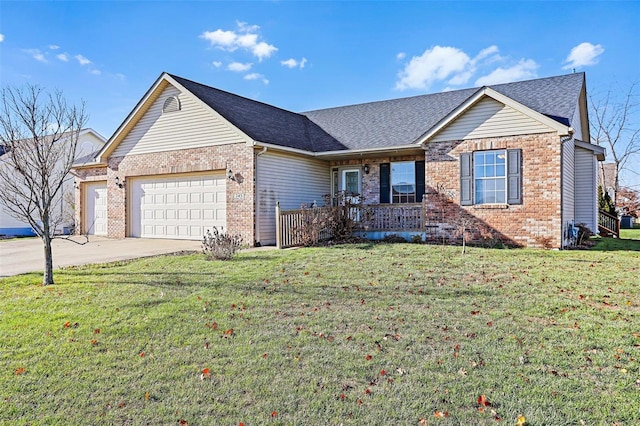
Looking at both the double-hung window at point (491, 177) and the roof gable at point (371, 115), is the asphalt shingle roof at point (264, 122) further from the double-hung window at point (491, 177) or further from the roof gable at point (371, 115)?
the double-hung window at point (491, 177)

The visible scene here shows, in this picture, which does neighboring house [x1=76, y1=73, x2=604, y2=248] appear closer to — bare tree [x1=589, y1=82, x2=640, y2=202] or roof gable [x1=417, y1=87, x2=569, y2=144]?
roof gable [x1=417, y1=87, x2=569, y2=144]

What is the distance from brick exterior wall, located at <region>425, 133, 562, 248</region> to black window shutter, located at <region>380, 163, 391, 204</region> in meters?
2.10

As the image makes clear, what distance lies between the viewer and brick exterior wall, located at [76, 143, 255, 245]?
13219 mm

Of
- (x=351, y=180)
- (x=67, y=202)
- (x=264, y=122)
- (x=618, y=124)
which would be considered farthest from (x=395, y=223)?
(x=618, y=124)

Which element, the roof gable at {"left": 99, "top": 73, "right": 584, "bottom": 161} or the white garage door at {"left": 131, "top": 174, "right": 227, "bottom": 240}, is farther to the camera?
the white garage door at {"left": 131, "top": 174, "right": 227, "bottom": 240}

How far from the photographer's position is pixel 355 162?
1593 cm

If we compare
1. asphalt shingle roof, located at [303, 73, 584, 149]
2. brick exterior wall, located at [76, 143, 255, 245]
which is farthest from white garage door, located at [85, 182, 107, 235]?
asphalt shingle roof, located at [303, 73, 584, 149]

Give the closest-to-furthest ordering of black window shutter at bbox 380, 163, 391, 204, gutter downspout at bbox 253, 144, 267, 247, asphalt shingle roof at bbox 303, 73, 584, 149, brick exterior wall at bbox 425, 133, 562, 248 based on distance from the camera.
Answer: brick exterior wall at bbox 425, 133, 562, 248, gutter downspout at bbox 253, 144, 267, 247, asphalt shingle roof at bbox 303, 73, 584, 149, black window shutter at bbox 380, 163, 391, 204

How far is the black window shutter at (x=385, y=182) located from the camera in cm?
1520

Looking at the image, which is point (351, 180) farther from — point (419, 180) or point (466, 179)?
point (466, 179)

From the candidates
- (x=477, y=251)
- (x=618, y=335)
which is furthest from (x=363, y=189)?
(x=618, y=335)

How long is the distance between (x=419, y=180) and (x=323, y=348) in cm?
1112

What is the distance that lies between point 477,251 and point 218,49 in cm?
1256

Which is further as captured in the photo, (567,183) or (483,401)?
(567,183)
